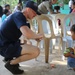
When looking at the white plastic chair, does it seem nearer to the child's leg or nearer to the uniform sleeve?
the child's leg

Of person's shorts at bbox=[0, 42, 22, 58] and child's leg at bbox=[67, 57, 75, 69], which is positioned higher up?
person's shorts at bbox=[0, 42, 22, 58]

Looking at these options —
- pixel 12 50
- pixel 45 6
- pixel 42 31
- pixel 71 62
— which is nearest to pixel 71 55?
pixel 71 62

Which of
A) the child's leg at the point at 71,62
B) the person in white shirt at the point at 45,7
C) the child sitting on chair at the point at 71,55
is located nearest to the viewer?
the child sitting on chair at the point at 71,55

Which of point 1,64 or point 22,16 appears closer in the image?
point 22,16

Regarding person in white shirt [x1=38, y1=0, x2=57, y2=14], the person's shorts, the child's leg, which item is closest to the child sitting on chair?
the child's leg

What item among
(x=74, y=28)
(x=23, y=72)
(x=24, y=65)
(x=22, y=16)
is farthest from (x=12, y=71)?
(x=74, y=28)

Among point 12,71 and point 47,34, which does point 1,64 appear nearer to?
point 12,71

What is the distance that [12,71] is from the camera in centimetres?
360

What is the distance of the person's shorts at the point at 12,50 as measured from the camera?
3402 mm

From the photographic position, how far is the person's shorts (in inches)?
134

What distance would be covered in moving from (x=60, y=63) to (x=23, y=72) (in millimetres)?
863

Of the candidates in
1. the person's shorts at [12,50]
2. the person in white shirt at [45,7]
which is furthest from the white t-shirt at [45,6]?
the person's shorts at [12,50]

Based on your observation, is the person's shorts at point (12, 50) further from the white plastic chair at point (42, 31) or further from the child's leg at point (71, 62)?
the white plastic chair at point (42, 31)

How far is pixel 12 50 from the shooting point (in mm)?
3402
